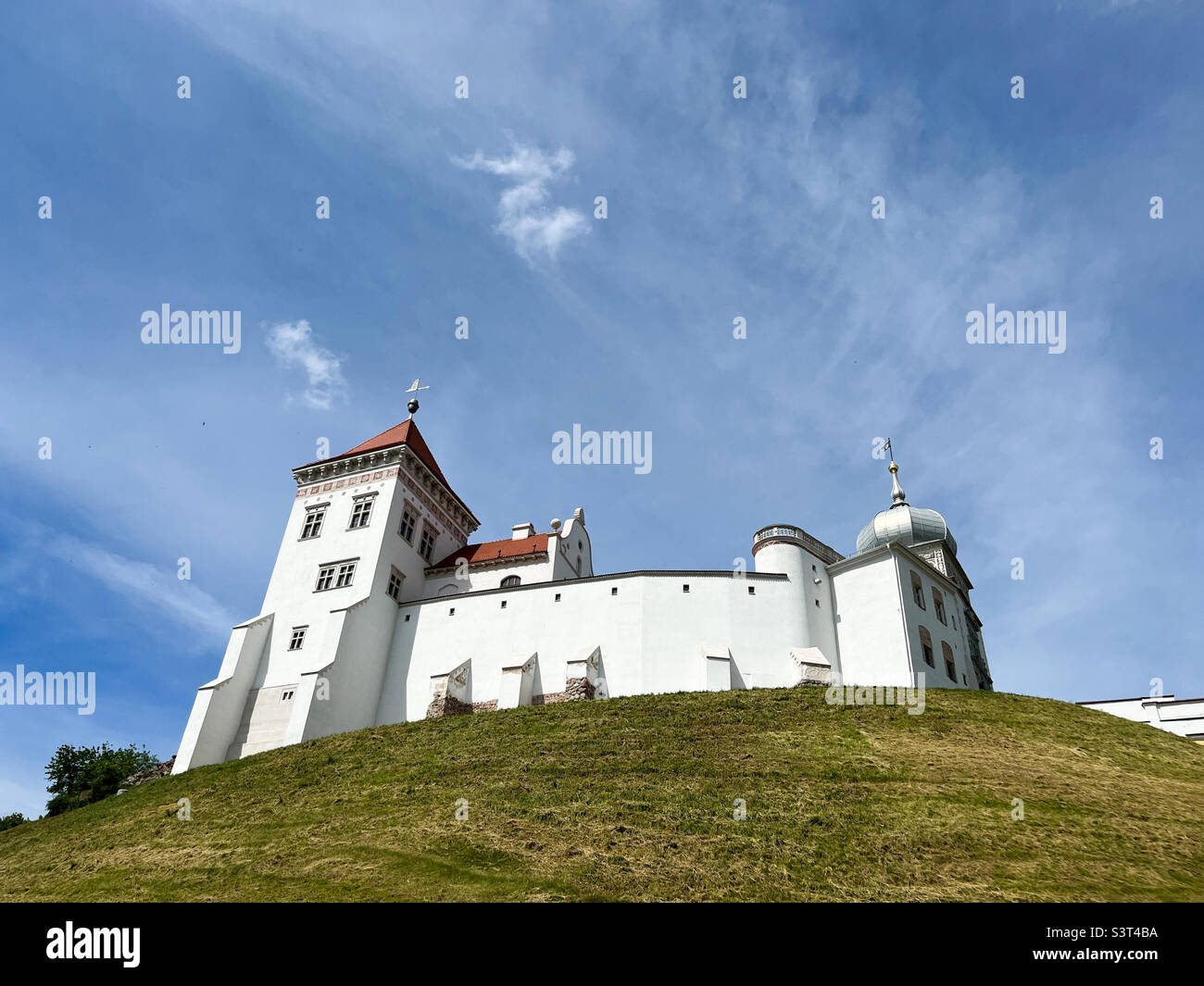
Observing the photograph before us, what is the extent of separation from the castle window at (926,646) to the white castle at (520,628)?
121mm

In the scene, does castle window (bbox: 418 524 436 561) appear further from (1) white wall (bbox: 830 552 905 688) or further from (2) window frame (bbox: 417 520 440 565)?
(1) white wall (bbox: 830 552 905 688)

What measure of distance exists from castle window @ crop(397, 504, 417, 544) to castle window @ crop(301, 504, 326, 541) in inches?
184

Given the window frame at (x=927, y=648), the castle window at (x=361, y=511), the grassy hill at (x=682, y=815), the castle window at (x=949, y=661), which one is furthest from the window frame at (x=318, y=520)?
the castle window at (x=949, y=661)

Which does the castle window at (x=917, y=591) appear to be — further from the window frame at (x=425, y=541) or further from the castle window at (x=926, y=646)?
the window frame at (x=425, y=541)

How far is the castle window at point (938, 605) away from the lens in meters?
39.1

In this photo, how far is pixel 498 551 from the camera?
4641 centimetres

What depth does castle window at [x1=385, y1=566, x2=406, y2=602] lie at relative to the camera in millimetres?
42772

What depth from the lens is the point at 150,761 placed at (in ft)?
181

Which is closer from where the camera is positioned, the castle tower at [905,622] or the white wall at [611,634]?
the castle tower at [905,622]

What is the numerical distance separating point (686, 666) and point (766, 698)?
5.64 metres
